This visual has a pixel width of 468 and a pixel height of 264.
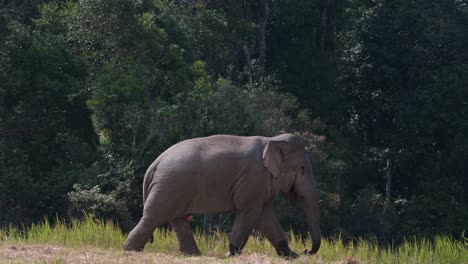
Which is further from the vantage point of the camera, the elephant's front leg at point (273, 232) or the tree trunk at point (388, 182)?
the tree trunk at point (388, 182)

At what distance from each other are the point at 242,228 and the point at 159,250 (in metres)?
1.11

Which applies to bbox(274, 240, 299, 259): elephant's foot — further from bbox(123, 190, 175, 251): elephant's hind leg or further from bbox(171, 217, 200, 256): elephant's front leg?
bbox(123, 190, 175, 251): elephant's hind leg

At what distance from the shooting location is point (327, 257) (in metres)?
13.2

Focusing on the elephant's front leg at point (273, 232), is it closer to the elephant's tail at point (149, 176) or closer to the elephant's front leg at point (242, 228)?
the elephant's front leg at point (242, 228)

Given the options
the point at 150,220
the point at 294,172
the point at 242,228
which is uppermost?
the point at 294,172

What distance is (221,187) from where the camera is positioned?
13.3m

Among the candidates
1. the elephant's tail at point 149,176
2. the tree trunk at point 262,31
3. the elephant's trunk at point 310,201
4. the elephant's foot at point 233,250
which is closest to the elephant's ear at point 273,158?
the elephant's trunk at point 310,201

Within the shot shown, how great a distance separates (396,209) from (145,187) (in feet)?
66.1

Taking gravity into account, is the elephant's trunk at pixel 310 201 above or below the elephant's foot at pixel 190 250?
above

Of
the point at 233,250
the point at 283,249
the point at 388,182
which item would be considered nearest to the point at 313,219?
the point at 283,249

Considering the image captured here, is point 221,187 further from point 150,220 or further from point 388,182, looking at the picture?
point 388,182

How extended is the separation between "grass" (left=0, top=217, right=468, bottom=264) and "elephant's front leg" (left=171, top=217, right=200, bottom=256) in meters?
0.16

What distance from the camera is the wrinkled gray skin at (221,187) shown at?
1302cm

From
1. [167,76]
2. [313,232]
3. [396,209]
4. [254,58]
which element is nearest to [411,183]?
[396,209]
